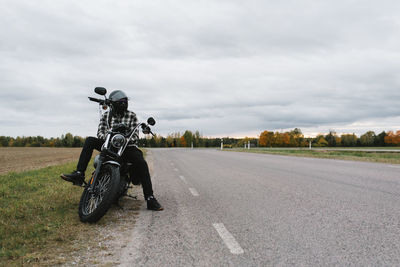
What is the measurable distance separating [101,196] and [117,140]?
854 millimetres

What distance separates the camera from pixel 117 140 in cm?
450

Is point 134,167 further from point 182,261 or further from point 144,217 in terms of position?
point 182,261

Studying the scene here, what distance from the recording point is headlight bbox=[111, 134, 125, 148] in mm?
4461

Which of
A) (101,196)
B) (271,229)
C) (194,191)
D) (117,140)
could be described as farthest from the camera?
(194,191)

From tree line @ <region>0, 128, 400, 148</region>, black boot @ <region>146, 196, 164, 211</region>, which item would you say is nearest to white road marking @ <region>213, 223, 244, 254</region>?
black boot @ <region>146, 196, 164, 211</region>

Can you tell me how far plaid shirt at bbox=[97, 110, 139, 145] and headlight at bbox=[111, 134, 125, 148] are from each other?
1.27ft

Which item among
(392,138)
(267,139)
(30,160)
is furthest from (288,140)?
(30,160)

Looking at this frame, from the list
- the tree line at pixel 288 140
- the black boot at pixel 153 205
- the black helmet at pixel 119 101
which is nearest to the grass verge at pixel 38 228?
the black boot at pixel 153 205

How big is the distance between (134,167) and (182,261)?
2.53 meters

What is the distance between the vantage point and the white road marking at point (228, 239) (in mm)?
3000

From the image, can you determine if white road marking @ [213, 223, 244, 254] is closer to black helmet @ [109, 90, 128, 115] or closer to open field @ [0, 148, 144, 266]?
open field @ [0, 148, 144, 266]

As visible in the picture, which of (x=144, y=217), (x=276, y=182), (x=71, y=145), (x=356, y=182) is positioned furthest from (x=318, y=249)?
(x=71, y=145)

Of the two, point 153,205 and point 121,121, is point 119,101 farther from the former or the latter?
point 153,205

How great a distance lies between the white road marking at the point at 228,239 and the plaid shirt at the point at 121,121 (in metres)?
2.05
